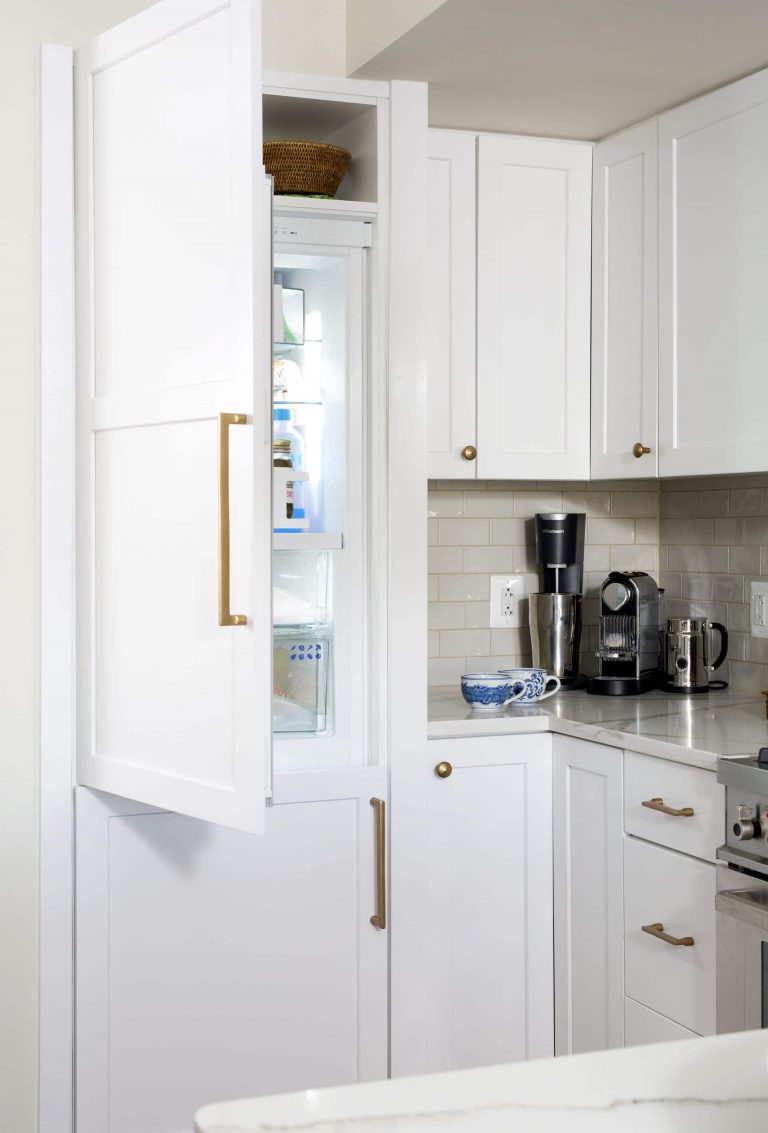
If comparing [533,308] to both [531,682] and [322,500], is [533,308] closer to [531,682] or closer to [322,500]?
[322,500]

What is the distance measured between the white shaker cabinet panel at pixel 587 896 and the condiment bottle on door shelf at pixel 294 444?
757mm

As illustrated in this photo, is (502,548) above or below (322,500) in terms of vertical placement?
below

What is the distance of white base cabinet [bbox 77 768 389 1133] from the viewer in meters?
2.16

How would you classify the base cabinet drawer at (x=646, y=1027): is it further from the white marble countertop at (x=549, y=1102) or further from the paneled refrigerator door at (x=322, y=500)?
the white marble countertop at (x=549, y=1102)

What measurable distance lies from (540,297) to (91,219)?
1.12 metres

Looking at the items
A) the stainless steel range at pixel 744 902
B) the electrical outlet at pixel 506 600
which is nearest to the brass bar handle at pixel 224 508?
the stainless steel range at pixel 744 902

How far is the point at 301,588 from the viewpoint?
2404mm

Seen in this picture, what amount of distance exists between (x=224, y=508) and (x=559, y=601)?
4.44ft

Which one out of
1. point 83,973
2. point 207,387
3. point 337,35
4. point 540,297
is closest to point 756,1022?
point 83,973

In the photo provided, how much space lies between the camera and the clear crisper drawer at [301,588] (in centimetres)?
240

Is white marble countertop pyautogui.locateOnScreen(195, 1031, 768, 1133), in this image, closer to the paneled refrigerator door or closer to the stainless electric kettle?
the paneled refrigerator door

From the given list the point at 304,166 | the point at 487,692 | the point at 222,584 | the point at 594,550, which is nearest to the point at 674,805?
the point at 487,692

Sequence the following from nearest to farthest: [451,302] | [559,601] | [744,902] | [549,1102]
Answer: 1. [549,1102]
2. [744,902]
3. [451,302]
4. [559,601]

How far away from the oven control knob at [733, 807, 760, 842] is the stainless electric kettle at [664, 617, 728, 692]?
2.78ft
